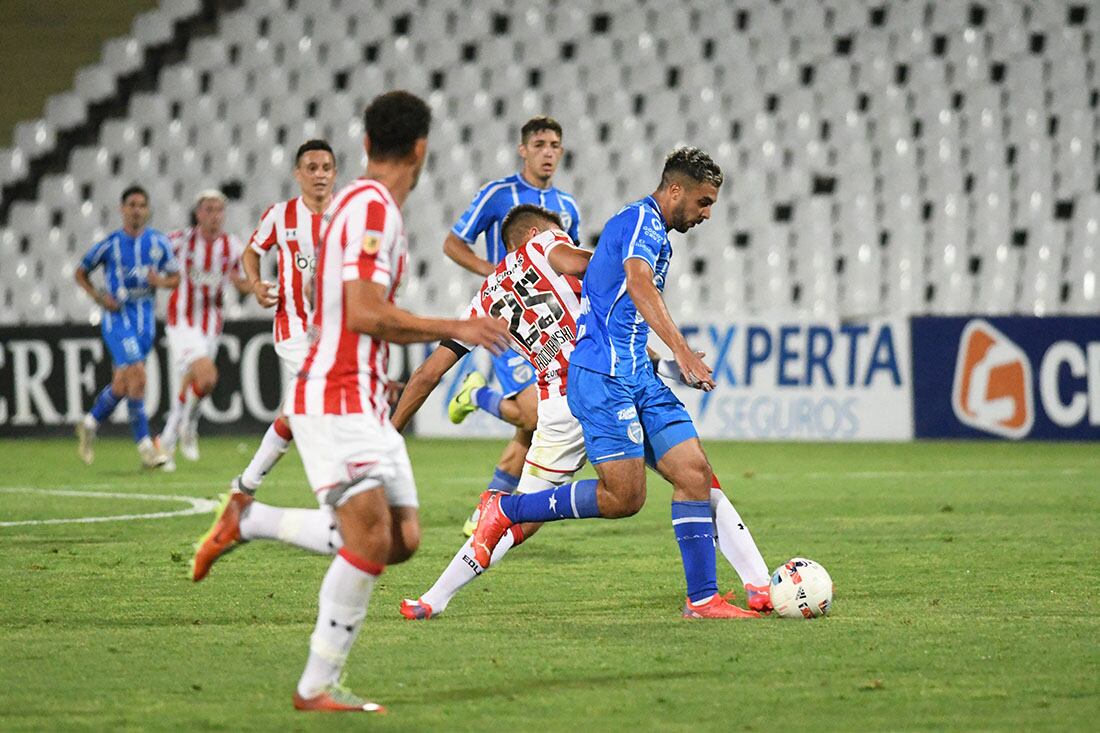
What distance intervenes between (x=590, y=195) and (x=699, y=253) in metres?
1.60

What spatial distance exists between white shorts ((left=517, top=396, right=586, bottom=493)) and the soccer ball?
122 centimetres

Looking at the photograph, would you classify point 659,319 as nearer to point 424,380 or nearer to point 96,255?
point 424,380

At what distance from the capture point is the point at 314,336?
15.3 feet

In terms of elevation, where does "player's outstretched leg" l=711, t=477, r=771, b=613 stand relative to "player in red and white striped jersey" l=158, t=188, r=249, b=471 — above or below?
below

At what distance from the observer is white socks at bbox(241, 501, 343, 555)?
15.4ft

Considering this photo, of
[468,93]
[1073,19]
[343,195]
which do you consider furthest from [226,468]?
Result: [1073,19]

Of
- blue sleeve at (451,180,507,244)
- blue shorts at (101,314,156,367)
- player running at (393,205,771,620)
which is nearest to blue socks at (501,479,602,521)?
player running at (393,205,771,620)

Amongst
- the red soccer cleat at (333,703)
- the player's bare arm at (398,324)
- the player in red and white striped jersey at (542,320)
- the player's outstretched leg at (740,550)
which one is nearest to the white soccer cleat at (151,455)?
the player in red and white striped jersey at (542,320)

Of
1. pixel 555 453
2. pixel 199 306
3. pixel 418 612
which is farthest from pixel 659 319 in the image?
pixel 199 306

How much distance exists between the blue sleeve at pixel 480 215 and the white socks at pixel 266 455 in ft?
6.41

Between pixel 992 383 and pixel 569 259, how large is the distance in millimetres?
11224

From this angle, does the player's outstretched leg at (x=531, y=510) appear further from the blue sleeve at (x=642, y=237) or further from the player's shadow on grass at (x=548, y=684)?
the player's shadow on grass at (x=548, y=684)

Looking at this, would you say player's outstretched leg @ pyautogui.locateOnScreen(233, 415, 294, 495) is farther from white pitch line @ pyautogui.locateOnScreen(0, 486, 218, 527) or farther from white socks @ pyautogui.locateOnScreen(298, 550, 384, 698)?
white socks @ pyautogui.locateOnScreen(298, 550, 384, 698)

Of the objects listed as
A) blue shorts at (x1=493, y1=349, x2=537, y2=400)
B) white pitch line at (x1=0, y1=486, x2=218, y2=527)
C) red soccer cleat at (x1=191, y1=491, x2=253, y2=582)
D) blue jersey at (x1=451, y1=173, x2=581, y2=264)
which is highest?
blue jersey at (x1=451, y1=173, x2=581, y2=264)
